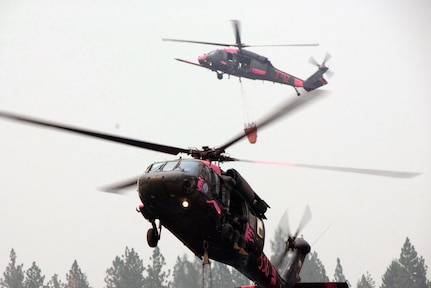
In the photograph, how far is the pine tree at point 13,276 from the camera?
114562 millimetres

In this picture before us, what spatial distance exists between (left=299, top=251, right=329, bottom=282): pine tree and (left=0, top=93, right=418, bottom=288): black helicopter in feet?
266

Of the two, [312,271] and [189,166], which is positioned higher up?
[312,271]

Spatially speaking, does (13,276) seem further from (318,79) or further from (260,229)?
(260,229)

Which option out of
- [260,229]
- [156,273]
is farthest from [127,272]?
[260,229]

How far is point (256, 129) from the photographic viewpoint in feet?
69.1

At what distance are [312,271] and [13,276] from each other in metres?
Result: 47.6

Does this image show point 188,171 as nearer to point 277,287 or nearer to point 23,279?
point 277,287

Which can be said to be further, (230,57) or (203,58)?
(203,58)

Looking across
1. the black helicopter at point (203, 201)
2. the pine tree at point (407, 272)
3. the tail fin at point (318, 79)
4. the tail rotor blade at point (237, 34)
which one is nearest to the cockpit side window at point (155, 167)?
the black helicopter at point (203, 201)

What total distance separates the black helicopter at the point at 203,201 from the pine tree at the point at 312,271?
266 ft

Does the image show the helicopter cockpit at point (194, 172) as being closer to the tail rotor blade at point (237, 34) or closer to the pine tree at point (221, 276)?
the tail rotor blade at point (237, 34)

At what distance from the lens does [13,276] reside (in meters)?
116

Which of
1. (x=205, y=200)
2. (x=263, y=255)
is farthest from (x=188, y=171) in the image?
(x=263, y=255)

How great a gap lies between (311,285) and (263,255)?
335cm
